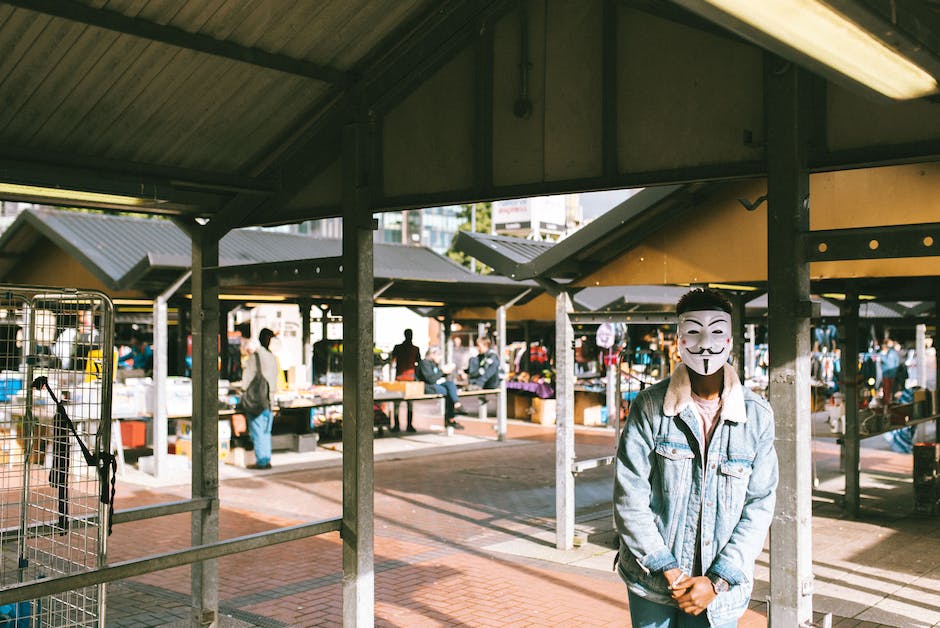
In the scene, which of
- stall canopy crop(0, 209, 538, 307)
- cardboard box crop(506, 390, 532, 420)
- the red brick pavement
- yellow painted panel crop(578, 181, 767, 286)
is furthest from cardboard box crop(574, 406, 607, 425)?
yellow painted panel crop(578, 181, 767, 286)

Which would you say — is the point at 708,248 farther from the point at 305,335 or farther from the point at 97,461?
the point at 305,335

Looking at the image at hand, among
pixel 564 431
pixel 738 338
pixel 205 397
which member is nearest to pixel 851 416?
pixel 738 338

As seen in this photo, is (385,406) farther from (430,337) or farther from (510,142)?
(430,337)

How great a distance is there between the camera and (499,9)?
211 inches

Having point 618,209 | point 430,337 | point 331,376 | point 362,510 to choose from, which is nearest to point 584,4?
point 362,510

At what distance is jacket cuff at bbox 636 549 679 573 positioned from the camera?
3311mm

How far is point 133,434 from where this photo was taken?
15.5m

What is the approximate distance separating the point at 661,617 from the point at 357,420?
261 centimetres

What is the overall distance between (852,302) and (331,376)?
11794 mm

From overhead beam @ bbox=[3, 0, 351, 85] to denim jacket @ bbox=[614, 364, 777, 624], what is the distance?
9.98 ft

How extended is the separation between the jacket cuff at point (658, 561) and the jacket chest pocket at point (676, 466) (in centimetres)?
24

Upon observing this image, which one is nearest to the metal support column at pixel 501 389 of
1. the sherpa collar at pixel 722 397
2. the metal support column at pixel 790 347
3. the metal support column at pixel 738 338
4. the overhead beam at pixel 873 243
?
the metal support column at pixel 738 338

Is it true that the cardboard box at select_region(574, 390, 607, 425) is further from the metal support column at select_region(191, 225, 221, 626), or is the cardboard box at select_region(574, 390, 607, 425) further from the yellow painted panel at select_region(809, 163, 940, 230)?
the metal support column at select_region(191, 225, 221, 626)

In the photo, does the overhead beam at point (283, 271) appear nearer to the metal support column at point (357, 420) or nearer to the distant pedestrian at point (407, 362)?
the metal support column at point (357, 420)
